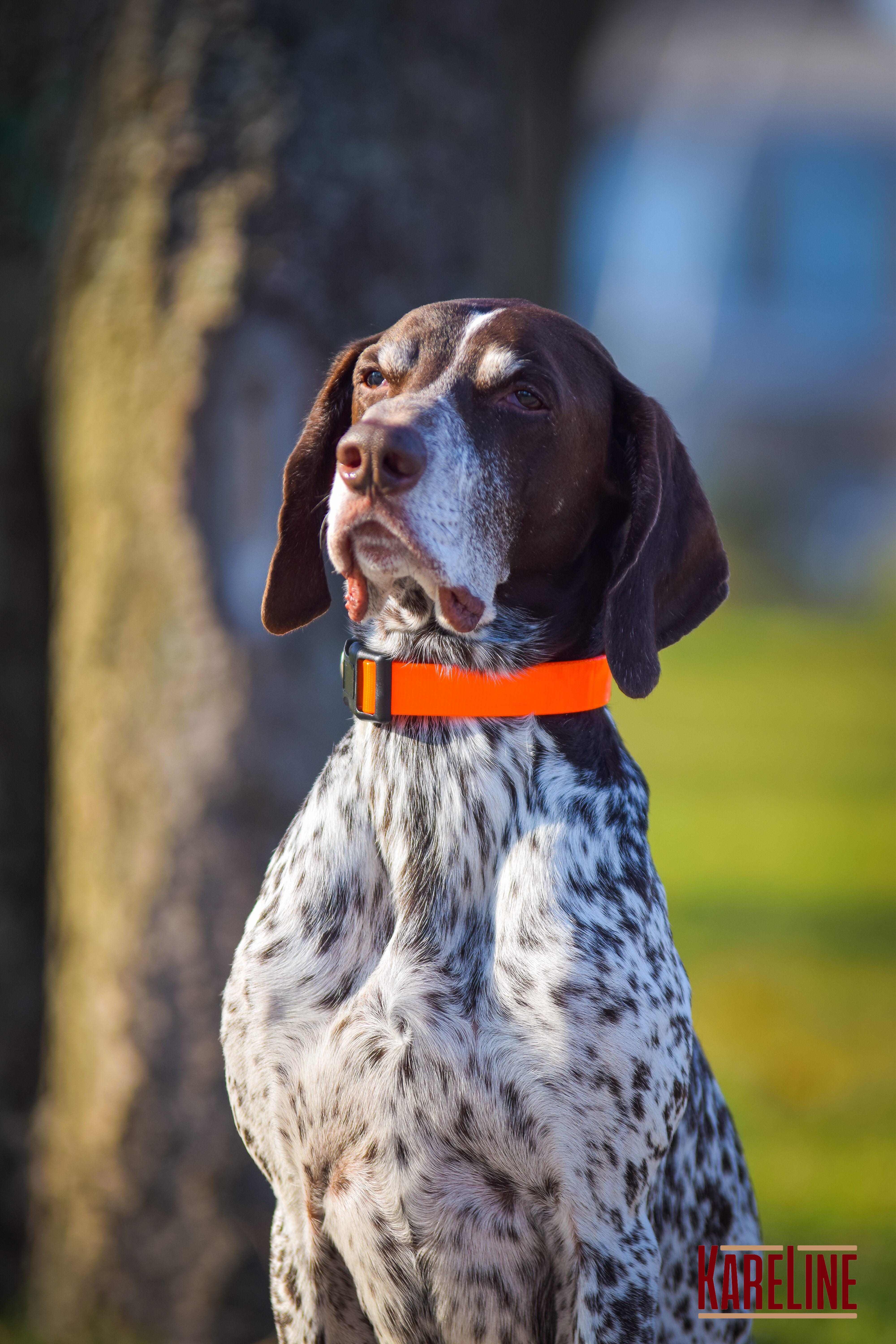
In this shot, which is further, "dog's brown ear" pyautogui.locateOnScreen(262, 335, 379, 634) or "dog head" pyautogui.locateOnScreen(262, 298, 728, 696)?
"dog's brown ear" pyautogui.locateOnScreen(262, 335, 379, 634)

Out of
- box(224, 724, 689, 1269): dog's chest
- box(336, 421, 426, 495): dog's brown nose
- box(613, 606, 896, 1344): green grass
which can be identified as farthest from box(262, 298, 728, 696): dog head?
box(613, 606, 896, 1344): green grass

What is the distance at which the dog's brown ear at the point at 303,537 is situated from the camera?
2.39m

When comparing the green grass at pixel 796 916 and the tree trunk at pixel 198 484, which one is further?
the green grass at pixel 796 916

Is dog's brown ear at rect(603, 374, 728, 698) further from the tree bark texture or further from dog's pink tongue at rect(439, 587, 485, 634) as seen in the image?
the tree bark texture

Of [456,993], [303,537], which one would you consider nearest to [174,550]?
[303,537]

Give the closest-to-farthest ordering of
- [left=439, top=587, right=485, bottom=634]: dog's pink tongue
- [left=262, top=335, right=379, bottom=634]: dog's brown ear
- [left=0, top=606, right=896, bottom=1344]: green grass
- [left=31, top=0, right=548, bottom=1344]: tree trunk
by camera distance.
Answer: [left=439, top=587, right=485, bottom=634]: dog's pink tongue, [left=262, top=335, right=379, bottom=634]: dog's brown ear, [left=31, top=0, right=548, bottom=1344]: tree trunk, [left=0, top=606, right=896, bottom=1344]: green grass

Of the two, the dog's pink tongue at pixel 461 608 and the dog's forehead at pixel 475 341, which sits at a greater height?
the dog's forehead at pixel 475 341

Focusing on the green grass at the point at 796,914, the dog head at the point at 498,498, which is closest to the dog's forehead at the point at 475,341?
the dog head at the point at 498,498

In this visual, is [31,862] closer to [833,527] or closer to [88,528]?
[88,528]

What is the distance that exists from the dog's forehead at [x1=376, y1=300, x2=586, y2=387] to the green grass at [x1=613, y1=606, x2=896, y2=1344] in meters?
3.11

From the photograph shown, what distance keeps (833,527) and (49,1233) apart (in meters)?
22.2

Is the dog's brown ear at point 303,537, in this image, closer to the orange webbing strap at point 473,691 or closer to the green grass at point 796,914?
the orange webbing strap at point 473,691

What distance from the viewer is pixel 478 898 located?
220 centimetres

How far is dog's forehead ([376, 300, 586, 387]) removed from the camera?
2201 mm
